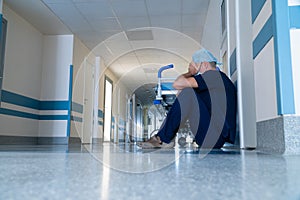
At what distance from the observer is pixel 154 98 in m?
5.07

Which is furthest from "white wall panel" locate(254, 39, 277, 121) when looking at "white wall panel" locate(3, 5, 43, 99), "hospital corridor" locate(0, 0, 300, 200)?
"white wall panel" locate(3, 5, 43, 99)

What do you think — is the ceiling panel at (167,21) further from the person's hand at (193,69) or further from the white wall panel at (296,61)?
the white wall panel at (296,61)

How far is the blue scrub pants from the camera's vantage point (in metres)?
2.08

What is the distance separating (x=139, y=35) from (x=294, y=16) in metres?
4.73

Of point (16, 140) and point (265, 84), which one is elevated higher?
point (265, 84)

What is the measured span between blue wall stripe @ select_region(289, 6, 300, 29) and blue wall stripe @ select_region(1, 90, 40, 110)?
167 inches

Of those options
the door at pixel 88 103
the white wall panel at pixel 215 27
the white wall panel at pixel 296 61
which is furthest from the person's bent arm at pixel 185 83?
the door at pixel 88 103

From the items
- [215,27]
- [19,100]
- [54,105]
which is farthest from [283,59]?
[54,105]

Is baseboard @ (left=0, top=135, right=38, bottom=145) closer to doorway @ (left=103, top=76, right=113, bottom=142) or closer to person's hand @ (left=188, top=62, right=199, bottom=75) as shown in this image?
person's hand @ (left=188, top=62, right=199, bottom=75)

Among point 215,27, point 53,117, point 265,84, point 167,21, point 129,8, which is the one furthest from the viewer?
point 53,117

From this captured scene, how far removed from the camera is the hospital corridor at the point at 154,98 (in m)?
0.59

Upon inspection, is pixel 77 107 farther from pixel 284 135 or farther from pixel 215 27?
pixel 284 135

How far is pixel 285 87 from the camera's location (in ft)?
4.68

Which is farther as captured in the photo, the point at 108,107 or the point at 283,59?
the point at 108,107
